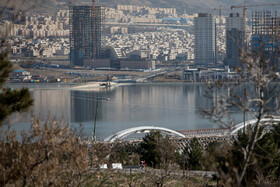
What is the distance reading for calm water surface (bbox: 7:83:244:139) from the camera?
11664mm

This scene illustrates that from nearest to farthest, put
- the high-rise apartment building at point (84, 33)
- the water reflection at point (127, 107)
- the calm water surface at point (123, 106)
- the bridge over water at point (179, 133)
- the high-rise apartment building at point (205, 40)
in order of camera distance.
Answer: the bridge over water at point (179, 133), the calm water surface at point (123, 106), the water reflection at point (127, 107), the high-rise apartment building at point (84, 33), the high-rise apartment building at point (205, 40)

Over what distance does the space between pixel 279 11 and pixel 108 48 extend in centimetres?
2604

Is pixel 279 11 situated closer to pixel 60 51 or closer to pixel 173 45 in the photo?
pixel 173 45

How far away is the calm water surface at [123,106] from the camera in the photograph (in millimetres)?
11664

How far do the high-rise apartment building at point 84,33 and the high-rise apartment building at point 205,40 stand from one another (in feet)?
18.3

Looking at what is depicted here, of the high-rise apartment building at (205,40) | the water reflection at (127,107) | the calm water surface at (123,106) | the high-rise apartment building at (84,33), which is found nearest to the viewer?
the calm water surface at (123,106)

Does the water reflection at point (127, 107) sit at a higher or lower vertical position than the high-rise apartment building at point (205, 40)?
lower

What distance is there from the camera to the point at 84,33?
3231 centimetres

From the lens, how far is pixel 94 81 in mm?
24547

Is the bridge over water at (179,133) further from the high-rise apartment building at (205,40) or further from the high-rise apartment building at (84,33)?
the high-rise apartment building at (205,40)

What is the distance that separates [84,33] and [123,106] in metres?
17.5

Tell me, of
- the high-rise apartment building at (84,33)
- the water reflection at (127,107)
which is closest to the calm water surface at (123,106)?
the water reflection at (127,107)

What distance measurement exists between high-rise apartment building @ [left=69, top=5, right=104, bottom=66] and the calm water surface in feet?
30.6

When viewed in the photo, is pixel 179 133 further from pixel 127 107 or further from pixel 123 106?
pixel 123 106
